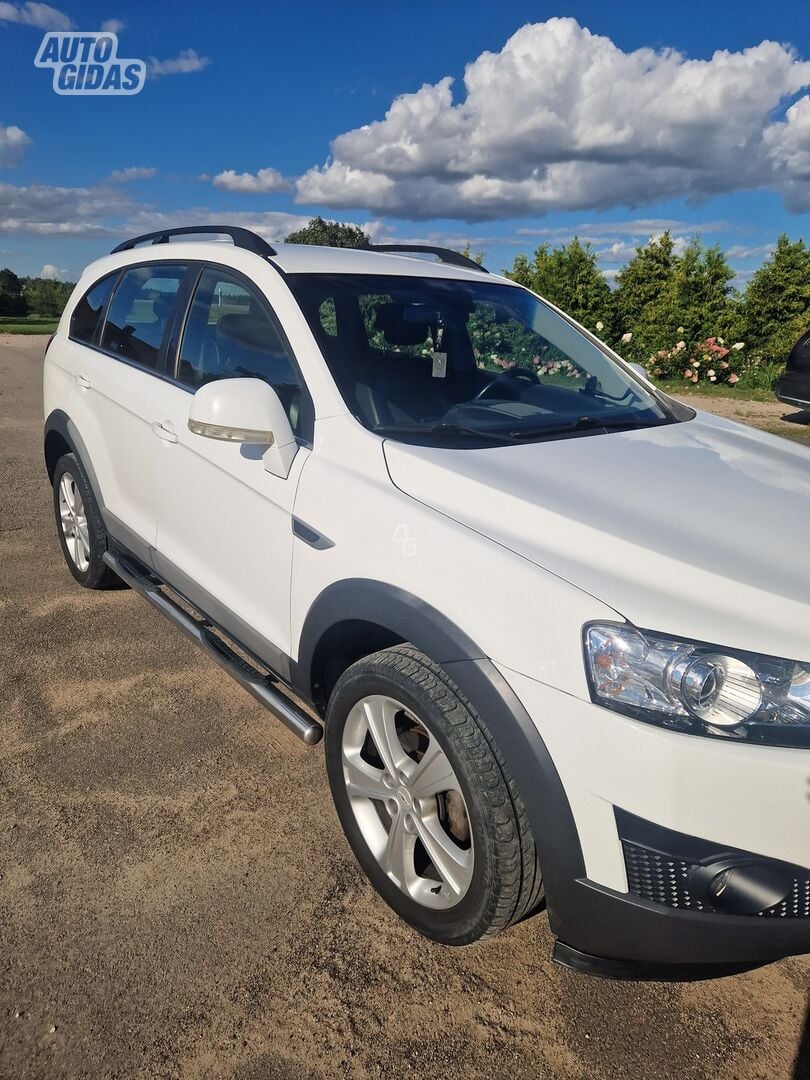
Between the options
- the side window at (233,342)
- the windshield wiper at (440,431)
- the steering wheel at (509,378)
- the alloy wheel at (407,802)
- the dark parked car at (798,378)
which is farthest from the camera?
the dark parked car at (798,378)

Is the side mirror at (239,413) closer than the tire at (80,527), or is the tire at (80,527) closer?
the side mirror at (239,413)

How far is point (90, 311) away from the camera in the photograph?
441cm

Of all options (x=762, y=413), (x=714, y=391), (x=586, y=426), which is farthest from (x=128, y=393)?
(x=714, y=391)

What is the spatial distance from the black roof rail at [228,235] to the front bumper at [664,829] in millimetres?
2090

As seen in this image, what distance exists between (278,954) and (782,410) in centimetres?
1131

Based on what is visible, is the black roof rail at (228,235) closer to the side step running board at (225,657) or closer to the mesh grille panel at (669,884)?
the side step running board at (225,657)

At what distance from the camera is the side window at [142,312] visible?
3.57m

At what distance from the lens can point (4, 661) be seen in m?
3.79

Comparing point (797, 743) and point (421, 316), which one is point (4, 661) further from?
point (797, 743)

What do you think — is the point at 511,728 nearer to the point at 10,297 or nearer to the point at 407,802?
the point at 407,802

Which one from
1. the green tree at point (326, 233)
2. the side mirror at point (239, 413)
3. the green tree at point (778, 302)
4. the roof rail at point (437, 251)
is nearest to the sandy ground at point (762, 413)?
the green tree at point (778, 302)

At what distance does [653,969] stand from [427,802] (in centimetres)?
68

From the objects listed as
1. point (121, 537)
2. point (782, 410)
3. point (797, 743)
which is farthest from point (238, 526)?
point (782, 410)

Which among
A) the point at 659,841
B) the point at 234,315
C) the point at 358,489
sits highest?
the point at 234,315
